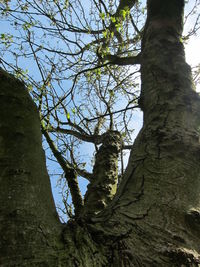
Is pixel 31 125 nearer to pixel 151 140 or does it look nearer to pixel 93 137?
pixel 151 140

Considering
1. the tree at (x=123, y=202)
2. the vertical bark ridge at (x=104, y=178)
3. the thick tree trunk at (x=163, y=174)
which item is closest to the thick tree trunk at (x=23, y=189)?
the tree at (x=123, y=202)

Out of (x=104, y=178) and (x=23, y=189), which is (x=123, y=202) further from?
(x=104, y=178)

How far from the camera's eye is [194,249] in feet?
2.76

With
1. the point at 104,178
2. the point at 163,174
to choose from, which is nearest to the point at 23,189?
the point at 163,174

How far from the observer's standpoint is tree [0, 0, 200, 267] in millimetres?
779

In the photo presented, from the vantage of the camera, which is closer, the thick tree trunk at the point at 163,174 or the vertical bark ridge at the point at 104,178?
the thick tree trunk at the point at 163,174

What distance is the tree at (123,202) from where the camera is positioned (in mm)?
779

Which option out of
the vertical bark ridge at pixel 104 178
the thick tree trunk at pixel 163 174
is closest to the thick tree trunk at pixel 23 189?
the thick tree trunk at pixel 163 174

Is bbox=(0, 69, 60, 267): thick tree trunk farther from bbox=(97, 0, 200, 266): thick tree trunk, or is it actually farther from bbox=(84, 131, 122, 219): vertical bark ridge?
bbox=(84, 131, 122, 219): vertical bark ridge

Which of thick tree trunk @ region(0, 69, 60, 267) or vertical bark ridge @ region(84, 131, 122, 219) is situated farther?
vertical bark ridge @ region(84, 131, 122, 219)

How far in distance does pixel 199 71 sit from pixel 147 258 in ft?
13.8

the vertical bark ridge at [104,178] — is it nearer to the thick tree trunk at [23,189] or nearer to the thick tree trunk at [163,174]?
the thick tree trunk at [163,174]

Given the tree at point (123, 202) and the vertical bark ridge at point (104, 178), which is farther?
the vertical bark ridge at point (104, 178)

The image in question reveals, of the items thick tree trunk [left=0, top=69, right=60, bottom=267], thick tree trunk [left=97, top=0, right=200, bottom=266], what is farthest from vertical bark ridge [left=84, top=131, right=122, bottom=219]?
thick tree trunk [left=0, top=69, right=60, bottom=267]
